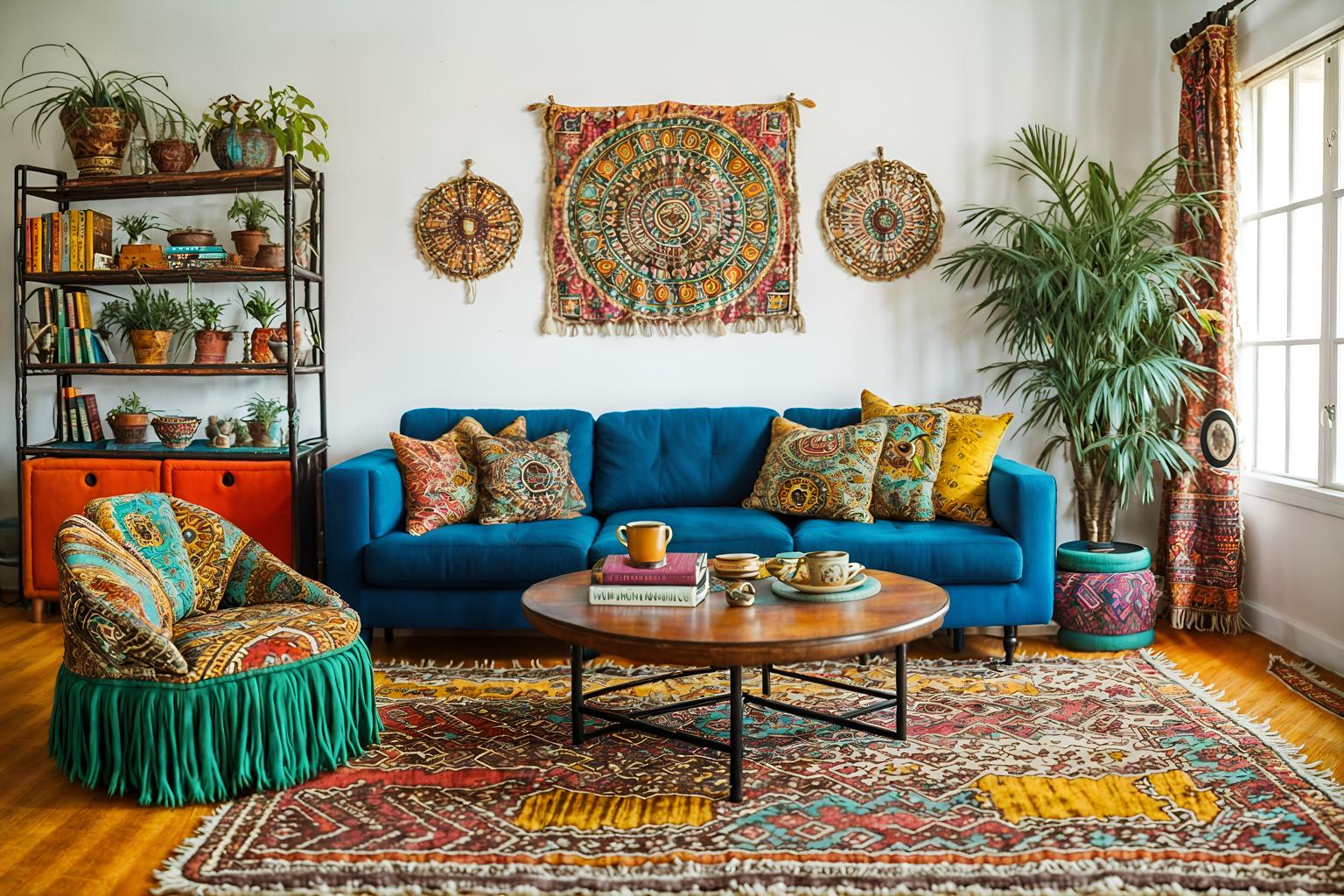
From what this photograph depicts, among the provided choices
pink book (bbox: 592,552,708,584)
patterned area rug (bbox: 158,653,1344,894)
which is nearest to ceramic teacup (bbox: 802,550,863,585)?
pink book (bbox: 592,552,708,584)

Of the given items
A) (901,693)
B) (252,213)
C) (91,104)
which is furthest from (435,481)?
(91,104)

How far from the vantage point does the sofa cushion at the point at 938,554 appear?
11.1ft

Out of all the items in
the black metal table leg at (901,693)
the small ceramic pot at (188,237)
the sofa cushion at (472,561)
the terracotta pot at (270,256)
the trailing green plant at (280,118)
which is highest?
the trailing green plant at (280,118)

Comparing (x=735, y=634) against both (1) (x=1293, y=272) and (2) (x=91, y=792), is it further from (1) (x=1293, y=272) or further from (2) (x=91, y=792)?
(1) (x=1293, y=272)

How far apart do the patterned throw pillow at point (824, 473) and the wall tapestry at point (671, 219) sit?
0.75 meters

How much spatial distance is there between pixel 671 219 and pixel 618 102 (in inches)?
21.4

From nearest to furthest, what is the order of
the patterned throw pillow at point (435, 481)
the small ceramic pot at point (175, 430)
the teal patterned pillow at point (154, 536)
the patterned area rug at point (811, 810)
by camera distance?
the patterned area rug at point (811, 810) → the teal patterned pillow at point (154, 536) → the patterned throw pillow at point (435, 481) → the small ceramic pot at point (175, 430)

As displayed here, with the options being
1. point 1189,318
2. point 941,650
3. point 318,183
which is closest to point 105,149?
point 318,183

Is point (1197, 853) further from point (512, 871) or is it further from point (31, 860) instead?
point (31, 860)

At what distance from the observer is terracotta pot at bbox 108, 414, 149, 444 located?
4.16 meters

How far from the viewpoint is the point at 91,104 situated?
4.15m

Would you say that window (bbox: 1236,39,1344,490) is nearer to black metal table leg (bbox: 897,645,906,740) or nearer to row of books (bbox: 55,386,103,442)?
black metal table leg (bbox: 897,645,906,740)

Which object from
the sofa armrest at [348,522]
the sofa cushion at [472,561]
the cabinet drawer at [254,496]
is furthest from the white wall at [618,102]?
the sofa cushion at [472,561]

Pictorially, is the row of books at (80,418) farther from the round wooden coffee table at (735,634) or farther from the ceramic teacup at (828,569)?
the ceramic teacup at (828,569)
